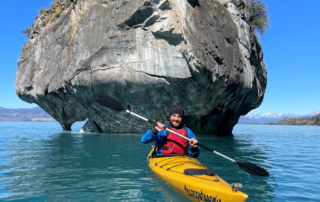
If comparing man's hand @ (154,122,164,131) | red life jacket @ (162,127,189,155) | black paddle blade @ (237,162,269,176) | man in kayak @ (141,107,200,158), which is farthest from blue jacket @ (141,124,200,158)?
black paddle blade @ (237,162,269,176)

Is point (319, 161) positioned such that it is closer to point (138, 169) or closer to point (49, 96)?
point (138, 169)

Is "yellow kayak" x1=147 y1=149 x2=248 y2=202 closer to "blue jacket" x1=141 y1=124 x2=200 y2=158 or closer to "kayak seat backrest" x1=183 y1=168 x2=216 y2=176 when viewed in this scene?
"kayak seat backrest" x1=183 y1=168 x2=216 y2=176

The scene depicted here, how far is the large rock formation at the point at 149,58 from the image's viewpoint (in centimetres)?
1214

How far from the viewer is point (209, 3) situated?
1390 cm

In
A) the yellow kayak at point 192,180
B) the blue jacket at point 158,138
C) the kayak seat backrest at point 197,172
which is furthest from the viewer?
the blue jacket at point 158,138

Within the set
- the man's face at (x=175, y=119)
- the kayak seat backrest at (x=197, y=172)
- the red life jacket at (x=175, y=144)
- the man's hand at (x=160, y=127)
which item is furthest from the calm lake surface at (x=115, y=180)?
the man's face at (x=175, y=119)

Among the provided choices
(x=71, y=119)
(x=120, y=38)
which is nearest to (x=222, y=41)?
(x=120, y=38)

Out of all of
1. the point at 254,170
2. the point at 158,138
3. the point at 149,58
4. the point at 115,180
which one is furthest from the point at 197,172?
the point at 149,58

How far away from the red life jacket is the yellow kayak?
8.7 inches

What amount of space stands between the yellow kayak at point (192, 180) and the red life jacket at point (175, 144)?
0.22 m

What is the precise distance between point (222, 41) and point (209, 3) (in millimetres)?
2642

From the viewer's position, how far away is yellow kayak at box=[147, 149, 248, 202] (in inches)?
132

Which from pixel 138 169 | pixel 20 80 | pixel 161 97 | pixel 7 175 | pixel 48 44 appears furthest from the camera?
pixel 20 80

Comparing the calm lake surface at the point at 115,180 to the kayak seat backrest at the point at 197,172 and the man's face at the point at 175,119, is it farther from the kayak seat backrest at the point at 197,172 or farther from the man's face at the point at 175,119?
the man's face at the point at 175,119
